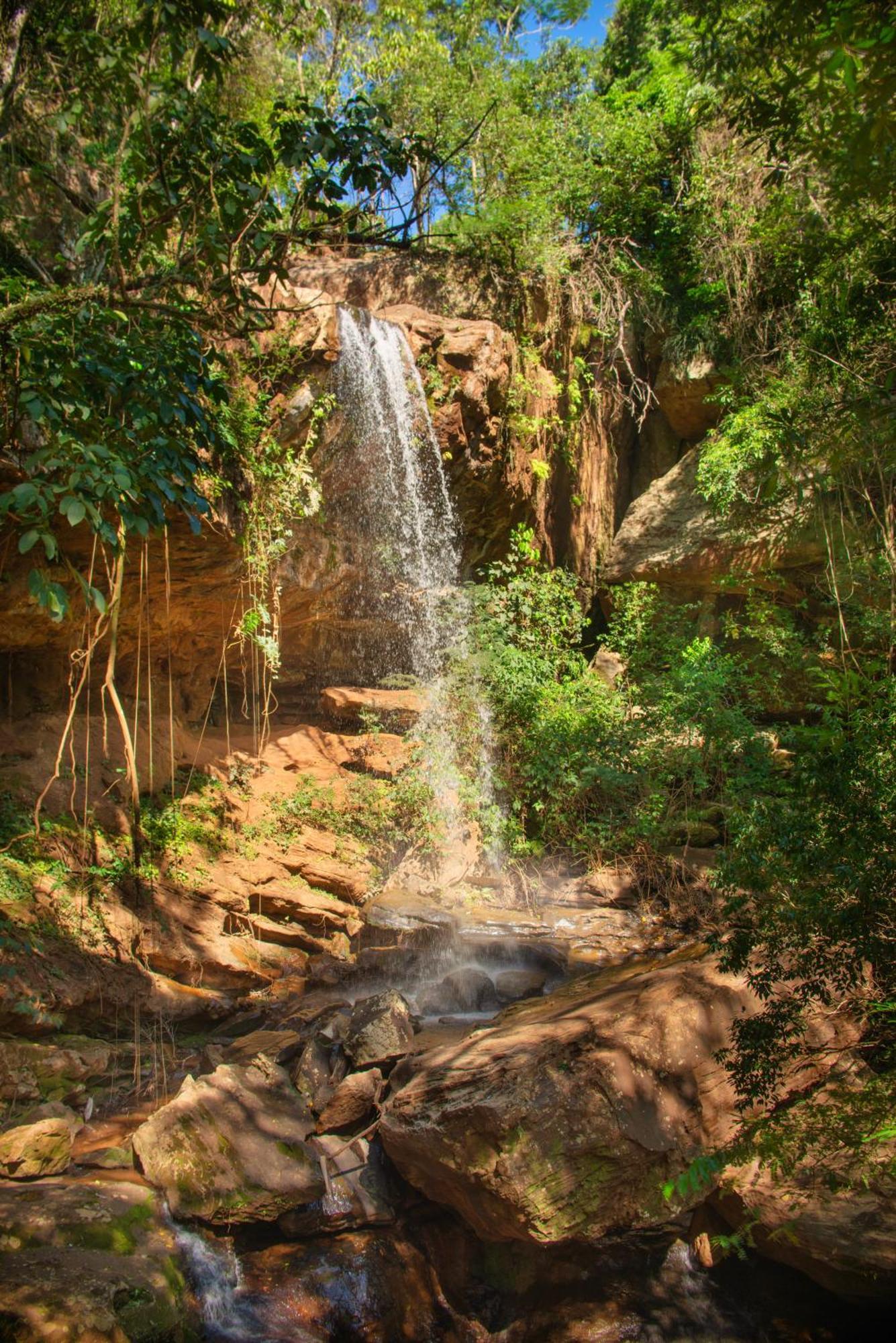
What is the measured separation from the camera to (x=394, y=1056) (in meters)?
5.07

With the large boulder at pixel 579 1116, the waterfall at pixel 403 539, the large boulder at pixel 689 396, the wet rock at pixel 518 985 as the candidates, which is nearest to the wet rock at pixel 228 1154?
the large boulder at pixel 579 1116

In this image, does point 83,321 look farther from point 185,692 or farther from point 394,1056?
point 185,692

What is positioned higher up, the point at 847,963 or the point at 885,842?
the point at 885,842

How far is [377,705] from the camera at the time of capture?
33.7 feet

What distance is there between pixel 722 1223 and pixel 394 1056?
79.0 inches

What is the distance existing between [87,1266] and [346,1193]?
1403 millimetres

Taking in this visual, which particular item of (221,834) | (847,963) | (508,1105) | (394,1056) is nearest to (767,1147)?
(847,963)

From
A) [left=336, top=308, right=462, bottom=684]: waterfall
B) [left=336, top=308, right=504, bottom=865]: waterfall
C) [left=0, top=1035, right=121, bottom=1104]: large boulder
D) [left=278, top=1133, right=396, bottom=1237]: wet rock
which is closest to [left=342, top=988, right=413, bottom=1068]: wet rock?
[left=278, top=1133, right=396, bottom=1237]: wet rock

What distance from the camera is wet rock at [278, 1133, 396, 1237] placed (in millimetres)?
4074

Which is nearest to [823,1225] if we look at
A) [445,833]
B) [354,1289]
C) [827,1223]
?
[827,1223]

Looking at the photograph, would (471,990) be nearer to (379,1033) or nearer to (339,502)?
(379,1033)

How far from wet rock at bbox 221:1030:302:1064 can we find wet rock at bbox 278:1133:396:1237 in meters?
0.81

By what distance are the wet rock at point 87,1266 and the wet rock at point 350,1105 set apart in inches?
42.7

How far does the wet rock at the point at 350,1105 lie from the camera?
4.64 m
